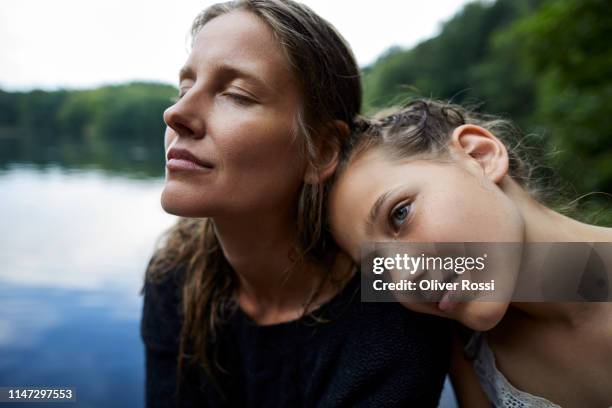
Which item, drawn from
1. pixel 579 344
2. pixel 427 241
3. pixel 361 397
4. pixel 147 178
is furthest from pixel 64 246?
pixel 579 344

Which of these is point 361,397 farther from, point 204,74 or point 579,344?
point 204,74

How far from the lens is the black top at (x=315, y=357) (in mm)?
1118

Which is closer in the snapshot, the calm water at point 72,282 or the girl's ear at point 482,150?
the girl's ear at point 482,150

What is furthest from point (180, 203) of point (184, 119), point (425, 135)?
point (425, 135)

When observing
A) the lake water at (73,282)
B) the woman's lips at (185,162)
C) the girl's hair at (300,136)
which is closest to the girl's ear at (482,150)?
the girl's hair at (300,136)

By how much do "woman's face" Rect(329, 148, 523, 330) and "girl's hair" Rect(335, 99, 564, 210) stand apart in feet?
0.16

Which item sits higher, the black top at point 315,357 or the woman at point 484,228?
the woman at point 484,228

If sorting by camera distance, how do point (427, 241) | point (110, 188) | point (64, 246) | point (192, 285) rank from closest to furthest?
point (427, 241) → point (192, 285) → point (64, 246) → point (110, 188)

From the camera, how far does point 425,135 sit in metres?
1.17

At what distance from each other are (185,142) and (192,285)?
0.53 m

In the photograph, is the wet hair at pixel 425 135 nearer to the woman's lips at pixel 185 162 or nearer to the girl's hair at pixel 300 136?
the girl's hair at pixel 300 136

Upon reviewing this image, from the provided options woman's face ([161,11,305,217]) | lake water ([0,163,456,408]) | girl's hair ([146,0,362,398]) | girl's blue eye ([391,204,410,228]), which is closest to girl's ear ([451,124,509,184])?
girl's blue eye ([391,204,410,228])

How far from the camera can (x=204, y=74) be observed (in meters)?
1.10

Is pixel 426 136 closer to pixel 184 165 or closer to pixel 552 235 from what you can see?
pixel 552 235
